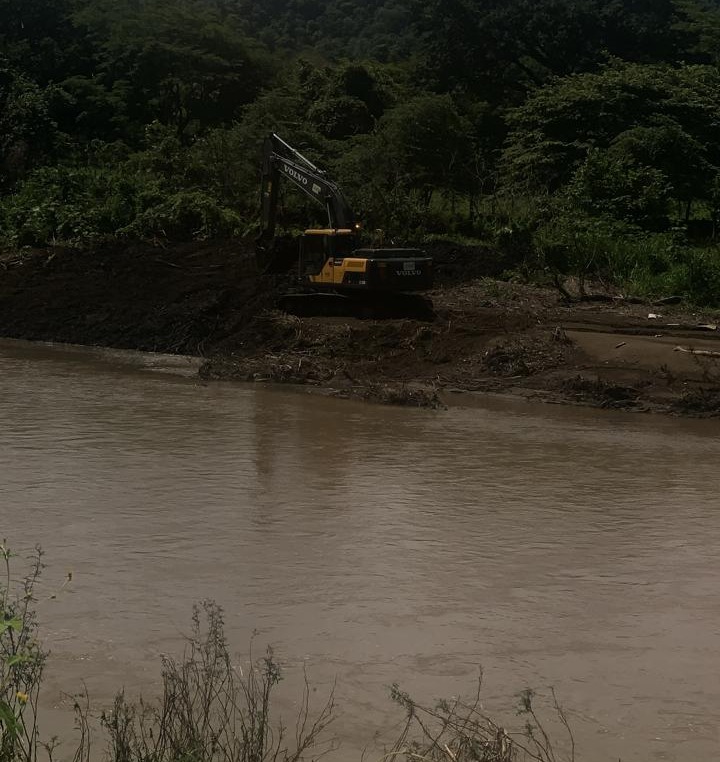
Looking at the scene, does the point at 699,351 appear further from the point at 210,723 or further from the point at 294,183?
the point at 210,723

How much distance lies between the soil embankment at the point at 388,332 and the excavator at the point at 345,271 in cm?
47

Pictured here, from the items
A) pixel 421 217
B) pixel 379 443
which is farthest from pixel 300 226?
pixel 379 443

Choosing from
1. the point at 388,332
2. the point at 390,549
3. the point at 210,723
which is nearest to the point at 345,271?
the point at 388,332

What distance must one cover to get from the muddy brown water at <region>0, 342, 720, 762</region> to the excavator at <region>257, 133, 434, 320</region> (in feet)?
12.5

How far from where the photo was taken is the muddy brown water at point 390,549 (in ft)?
22.0

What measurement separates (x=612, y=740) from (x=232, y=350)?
48.6 ft

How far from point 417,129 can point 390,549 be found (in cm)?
2237

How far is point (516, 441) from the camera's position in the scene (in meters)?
14.3

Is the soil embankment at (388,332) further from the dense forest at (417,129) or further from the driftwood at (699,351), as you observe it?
the dense forest at (417,129)

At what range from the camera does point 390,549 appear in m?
9.50

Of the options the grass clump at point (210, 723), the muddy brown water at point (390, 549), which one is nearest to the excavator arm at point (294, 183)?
the muddy brown water at point (390, 549)

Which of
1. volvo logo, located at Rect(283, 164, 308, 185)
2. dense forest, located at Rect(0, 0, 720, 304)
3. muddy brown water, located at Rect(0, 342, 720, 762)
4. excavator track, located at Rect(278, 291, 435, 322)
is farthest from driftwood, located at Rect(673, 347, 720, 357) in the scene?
volvo logo, located at Rect(283, 164, 308, 185)

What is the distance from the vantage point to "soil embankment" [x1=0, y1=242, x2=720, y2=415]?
16953mm

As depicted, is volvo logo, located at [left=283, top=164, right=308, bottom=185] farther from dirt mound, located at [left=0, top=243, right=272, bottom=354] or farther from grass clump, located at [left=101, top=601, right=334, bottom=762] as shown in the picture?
grass clump, located at [left=101, top=601, right=334, bottom=762]
